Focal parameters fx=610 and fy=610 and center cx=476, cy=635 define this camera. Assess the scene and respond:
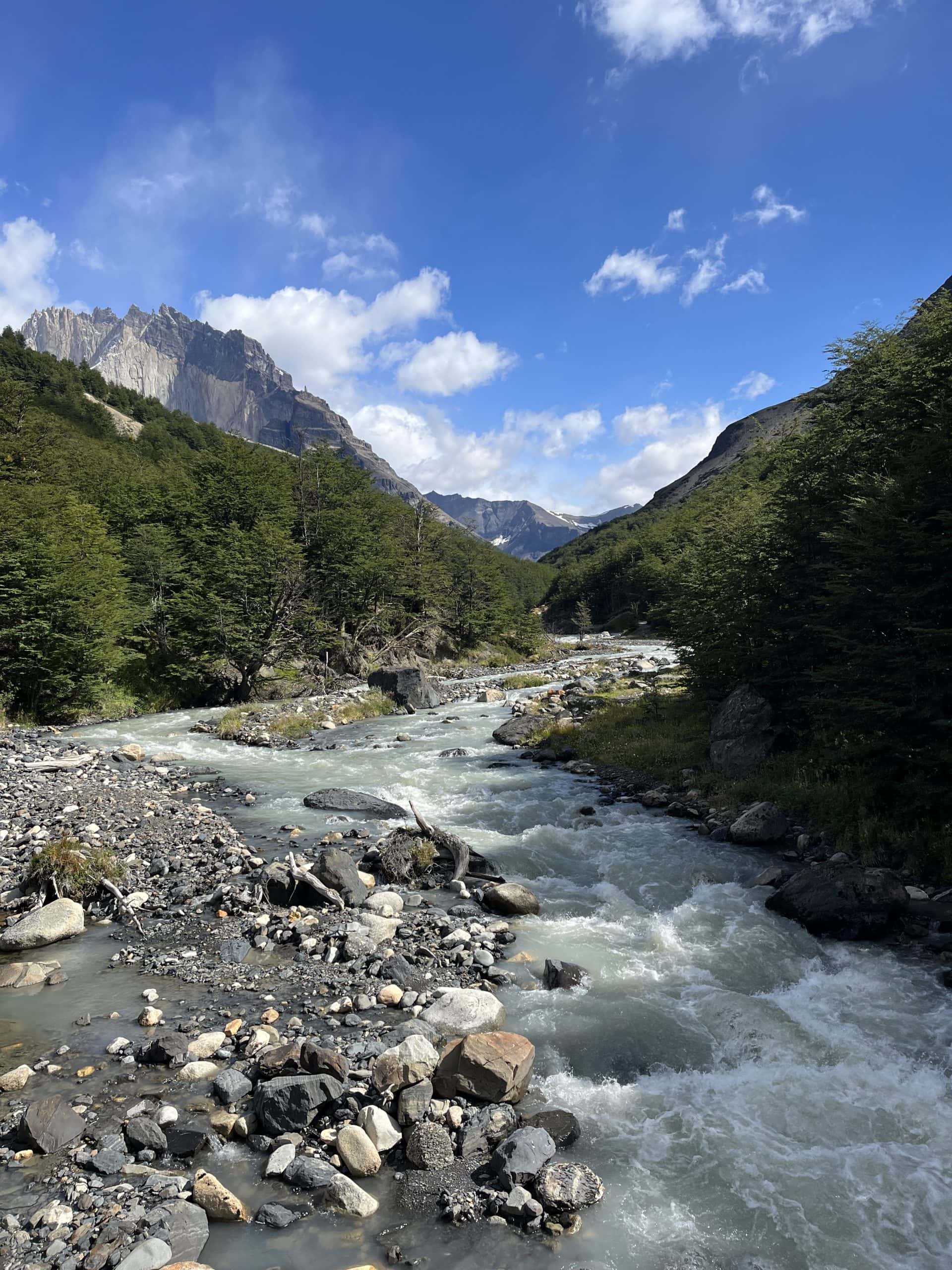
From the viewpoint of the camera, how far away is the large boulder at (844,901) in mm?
9961

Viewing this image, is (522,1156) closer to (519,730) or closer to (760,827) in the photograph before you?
(760,827)

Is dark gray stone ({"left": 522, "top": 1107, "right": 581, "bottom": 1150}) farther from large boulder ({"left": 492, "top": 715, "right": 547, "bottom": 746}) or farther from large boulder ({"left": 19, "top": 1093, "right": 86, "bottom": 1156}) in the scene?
large boulder ({"left": 492, "top": 715, "right": 547, "bottom": 746})

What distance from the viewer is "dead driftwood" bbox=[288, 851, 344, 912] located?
10945mm

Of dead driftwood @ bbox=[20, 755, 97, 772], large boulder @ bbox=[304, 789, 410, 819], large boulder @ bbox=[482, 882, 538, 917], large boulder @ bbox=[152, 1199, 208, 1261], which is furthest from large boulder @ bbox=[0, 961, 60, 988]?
dead driftwood @ bbox=[20, 755, 97, 772]

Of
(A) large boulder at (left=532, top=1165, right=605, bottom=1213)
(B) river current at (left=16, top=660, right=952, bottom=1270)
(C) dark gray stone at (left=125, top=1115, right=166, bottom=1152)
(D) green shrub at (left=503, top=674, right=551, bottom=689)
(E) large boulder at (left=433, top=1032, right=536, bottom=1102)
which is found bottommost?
(B) river current at (left=16, top=660, right=952, bottom=1270)

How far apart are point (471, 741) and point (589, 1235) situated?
20.3 meters

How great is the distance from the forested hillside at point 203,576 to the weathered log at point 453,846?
2240 centimetres

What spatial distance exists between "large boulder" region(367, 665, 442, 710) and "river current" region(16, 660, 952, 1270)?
2147cm

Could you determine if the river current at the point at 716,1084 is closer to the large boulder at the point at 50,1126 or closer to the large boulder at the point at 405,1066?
the large boulder at the point at 405,1066

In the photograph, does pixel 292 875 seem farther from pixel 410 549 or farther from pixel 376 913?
pixel 410 549

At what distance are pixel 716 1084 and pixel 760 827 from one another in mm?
8002

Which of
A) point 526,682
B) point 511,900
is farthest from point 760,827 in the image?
point 526,682

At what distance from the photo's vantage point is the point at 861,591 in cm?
1356

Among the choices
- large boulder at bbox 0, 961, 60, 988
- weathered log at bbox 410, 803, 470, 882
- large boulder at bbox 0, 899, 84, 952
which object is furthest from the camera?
weathered log at bbox 410, 803, 470, 882
